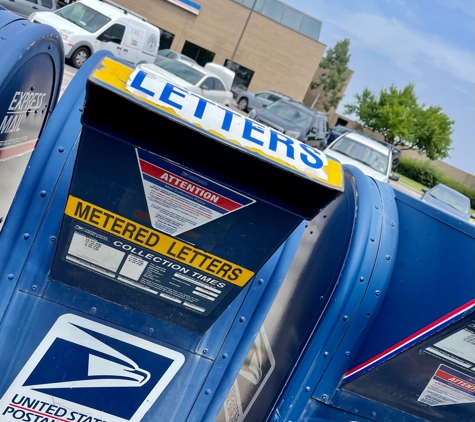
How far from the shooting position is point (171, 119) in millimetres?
1410

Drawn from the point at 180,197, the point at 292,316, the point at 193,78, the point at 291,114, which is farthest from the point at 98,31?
the point at 180,197

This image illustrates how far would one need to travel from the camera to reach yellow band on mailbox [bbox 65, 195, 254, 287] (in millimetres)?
1660

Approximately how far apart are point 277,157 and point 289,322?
1.12 meters

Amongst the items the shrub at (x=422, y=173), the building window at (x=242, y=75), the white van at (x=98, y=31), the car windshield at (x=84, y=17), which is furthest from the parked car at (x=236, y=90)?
the shrub at (x=422, y=173)

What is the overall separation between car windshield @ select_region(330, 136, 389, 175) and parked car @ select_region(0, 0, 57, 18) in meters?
9.92

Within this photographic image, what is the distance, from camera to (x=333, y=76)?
185 ft

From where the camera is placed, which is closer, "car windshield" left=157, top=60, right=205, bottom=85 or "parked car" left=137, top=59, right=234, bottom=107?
"parked car" left=137, top=59, right=234, bottom=107

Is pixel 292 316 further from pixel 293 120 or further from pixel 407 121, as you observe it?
pixel 407 121

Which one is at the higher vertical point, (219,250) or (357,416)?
(219,250)

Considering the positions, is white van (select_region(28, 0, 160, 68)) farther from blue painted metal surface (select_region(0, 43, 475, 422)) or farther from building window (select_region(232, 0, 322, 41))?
building window (select_region(232, 0, 322, 41))

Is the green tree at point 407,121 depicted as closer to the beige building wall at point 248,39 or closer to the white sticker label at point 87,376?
the beige building wall at point 248,39

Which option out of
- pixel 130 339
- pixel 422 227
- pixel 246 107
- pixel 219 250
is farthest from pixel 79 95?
pixel 246 107

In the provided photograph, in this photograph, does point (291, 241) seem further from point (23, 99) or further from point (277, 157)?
point (23, 99)

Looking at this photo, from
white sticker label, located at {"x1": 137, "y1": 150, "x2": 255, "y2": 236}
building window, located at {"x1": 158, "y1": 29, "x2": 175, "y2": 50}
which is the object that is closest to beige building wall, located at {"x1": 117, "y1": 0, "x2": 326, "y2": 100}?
building window, located at {"x1": 158, "y1": 29, "x2": 175, "y2": 50}
